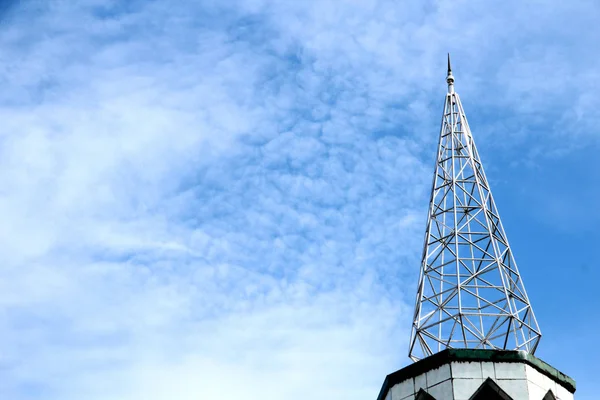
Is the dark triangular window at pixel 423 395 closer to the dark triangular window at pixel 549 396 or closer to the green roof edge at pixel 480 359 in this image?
the green roof edge at pixel 480 359

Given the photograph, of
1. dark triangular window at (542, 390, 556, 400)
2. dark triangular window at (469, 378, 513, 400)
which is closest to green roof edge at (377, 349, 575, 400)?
dark triangular window at (542, 390, 556, 400)

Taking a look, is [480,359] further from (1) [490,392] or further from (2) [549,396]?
(2) [549,396]

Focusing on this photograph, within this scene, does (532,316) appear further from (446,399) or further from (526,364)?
(446,399)

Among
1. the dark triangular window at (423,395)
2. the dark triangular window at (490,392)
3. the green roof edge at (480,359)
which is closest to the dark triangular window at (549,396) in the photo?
the green roof edge at (480,359)

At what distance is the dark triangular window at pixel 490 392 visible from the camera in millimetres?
41938

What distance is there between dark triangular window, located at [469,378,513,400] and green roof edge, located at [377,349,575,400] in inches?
49.2

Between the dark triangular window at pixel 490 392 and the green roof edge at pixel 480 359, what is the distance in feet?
4.10

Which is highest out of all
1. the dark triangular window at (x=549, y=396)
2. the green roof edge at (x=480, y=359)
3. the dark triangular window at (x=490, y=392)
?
the green roof edge at (x=480, y=359)

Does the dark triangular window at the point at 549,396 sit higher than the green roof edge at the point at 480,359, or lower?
lower

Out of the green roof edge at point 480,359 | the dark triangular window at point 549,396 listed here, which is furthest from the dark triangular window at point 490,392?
the dark triangular window at point 549,396

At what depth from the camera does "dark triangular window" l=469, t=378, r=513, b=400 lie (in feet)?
138

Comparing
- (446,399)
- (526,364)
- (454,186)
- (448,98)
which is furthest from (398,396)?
(448,98)

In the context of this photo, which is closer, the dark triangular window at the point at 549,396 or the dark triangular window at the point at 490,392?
the dark triangular window at the point at 490,392

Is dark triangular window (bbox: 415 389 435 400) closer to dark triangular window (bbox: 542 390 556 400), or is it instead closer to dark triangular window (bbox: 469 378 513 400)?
dark triangular window (bbox: 469 378 513 400)
